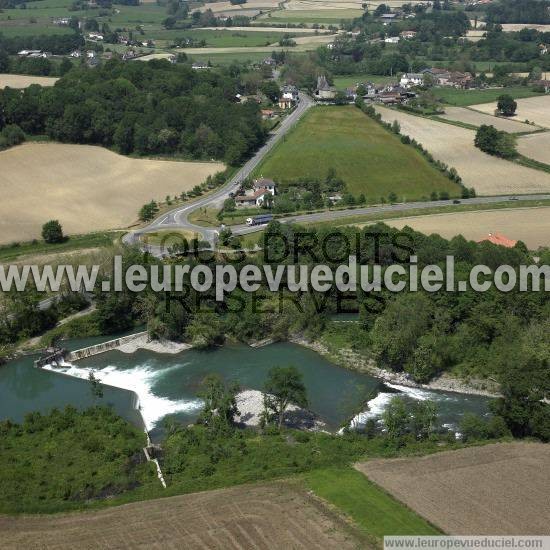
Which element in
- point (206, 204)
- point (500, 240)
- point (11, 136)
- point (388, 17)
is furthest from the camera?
point (388, 17)

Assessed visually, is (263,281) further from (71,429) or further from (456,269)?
(71,429)

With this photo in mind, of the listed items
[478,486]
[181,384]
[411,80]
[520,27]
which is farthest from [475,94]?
[478,486]

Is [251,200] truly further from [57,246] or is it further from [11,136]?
[11,136]

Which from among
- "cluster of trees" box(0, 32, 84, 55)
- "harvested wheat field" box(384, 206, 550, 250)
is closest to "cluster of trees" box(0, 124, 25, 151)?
"harvested wheat field" box(384, 206, 550, 250)

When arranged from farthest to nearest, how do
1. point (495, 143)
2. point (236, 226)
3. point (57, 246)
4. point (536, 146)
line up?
1. point (536, 146)
2. point (495, 143)
3. point (236, 226)
4. point (57, 246)

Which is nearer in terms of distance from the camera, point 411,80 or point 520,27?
point 411,80

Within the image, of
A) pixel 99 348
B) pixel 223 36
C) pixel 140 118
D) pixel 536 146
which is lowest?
pixel 99 348
